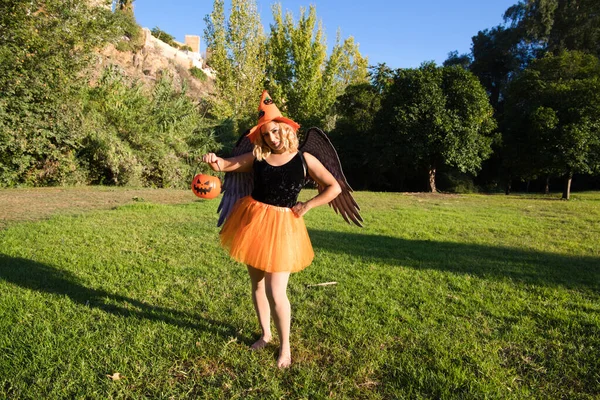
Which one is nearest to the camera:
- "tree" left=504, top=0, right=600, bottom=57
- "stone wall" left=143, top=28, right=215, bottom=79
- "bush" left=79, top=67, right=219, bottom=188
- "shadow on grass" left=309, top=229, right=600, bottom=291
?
"shadow on grass" left=309, top=229, right=600, bottom=291

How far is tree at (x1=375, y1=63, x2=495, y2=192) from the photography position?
52.3 ft

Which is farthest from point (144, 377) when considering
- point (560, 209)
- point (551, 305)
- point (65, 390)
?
point (560, 209)

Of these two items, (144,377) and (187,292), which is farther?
(187,292)

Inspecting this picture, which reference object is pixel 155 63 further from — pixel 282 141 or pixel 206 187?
pixel 282 141

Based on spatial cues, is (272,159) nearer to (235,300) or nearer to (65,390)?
(235,300)

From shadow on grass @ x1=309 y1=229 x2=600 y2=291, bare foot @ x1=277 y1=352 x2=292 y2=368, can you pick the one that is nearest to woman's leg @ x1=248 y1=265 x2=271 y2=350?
bare foot @ x1=277 y1=352 x2=292 y2=368

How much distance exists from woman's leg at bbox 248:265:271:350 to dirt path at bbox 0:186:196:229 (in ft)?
20.0

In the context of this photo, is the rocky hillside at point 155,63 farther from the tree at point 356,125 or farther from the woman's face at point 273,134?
the woman's face at point 273,134

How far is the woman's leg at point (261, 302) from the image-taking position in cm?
286

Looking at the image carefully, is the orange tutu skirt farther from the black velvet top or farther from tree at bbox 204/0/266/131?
tree at bbox 204/0/266/131

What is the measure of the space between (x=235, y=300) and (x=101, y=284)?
1.55 meters

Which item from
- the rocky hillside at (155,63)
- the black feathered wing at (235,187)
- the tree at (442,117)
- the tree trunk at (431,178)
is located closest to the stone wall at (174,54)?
the rocky hillside at (155,63)

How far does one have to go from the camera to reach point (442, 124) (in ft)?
51.7

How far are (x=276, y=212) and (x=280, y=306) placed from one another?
0.67 metres
